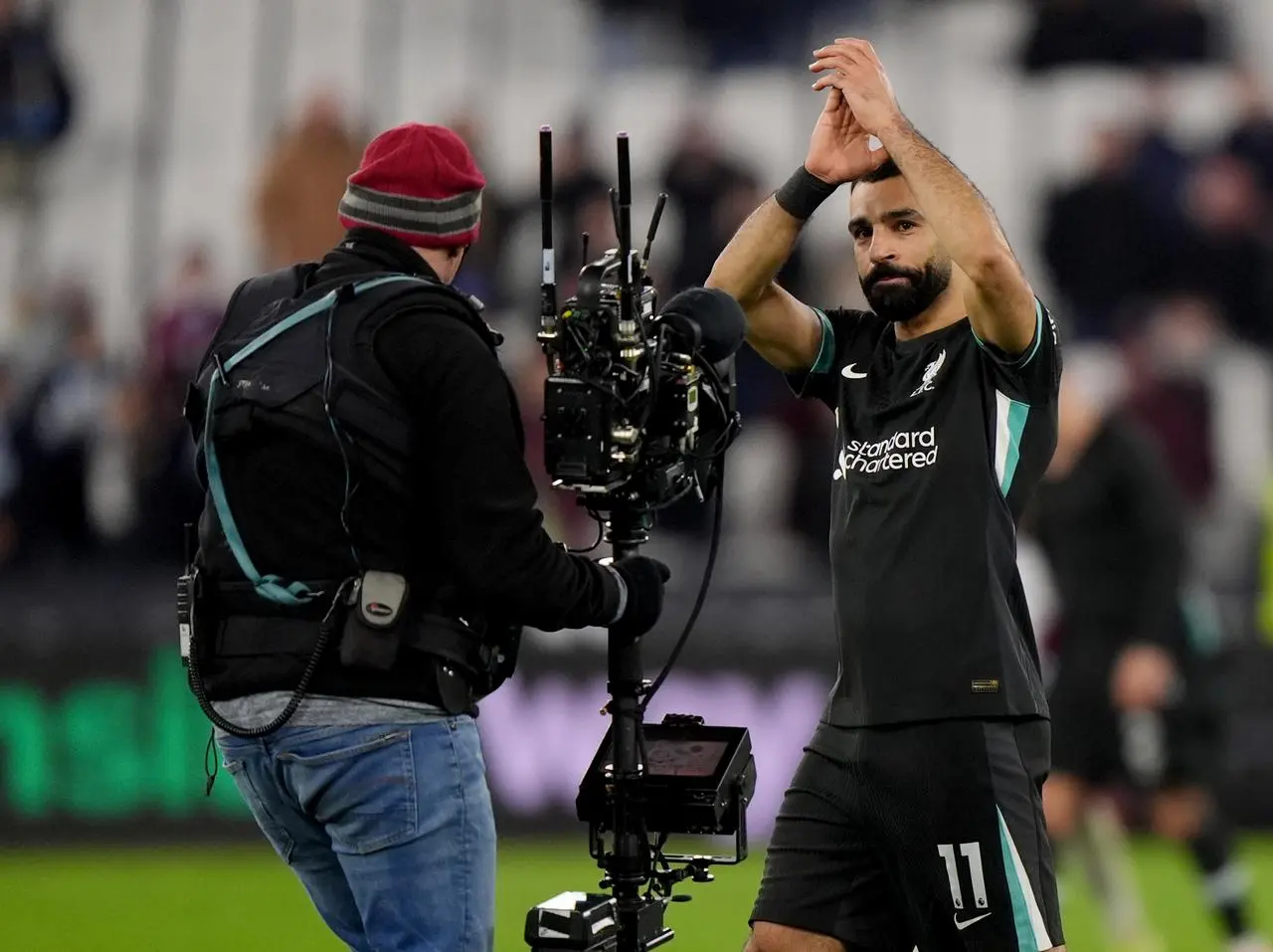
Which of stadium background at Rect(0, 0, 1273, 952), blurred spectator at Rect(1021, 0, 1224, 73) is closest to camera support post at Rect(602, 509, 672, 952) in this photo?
stadium background at Rect(0, 0, 1273, 952)

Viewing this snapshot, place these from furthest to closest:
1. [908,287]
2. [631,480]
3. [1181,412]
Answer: [1181,412] < [908,287] < [631,480]

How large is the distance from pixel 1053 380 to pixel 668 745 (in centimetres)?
107

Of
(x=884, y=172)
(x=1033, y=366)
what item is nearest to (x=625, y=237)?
(x=884, y=172)

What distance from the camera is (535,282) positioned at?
36.1 feet

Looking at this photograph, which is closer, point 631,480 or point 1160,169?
point 631,480

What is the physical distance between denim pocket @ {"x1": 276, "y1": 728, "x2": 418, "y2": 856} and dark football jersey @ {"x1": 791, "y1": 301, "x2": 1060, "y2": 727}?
3.24 feet

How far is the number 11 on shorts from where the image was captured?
4.00 m

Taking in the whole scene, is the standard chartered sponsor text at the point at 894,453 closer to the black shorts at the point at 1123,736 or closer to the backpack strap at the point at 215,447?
the backpack strap at the point at 215,447

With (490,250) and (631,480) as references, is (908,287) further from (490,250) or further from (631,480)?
(490,250)

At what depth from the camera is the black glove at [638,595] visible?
12.6 ft

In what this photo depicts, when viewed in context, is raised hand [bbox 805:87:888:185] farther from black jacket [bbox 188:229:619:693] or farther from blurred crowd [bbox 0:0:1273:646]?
blurred crowd [bbox 0:0:1273:646]

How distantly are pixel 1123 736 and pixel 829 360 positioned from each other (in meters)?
3.59

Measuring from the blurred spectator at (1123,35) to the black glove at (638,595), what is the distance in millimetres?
8807

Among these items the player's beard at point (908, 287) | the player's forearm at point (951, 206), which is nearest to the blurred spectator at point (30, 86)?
the player's beard at point (908, 287)
